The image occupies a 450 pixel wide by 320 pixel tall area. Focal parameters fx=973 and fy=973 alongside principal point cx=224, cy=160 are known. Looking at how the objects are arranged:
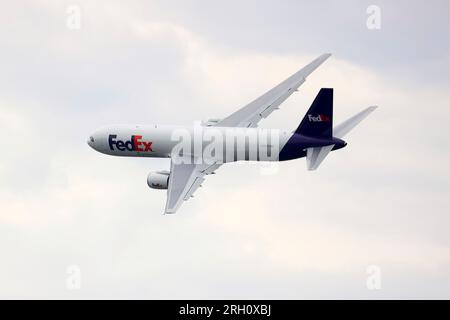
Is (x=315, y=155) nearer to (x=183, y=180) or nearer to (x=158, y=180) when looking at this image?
(x=183, y=180)

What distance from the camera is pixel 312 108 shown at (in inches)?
4087

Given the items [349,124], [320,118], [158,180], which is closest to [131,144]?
[158,180]

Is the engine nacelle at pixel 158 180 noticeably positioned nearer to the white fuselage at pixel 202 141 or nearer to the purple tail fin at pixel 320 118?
the white fuselage at pixel 202 141

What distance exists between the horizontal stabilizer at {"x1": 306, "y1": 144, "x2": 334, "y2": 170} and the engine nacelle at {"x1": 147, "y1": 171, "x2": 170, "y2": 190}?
603 inches

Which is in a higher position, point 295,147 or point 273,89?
point 273,89

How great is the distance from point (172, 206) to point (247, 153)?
13.0 metres

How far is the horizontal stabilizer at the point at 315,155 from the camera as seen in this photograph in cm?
10356

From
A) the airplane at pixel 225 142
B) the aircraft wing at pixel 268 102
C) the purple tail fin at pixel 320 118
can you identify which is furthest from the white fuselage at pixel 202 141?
the aircraft wing at pixel 268 102

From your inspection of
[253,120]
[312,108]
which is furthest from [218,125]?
[312,108]

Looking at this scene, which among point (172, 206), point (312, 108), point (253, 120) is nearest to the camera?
point (172, 206)

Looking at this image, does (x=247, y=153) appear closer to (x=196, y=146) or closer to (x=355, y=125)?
(x=196, y=146)

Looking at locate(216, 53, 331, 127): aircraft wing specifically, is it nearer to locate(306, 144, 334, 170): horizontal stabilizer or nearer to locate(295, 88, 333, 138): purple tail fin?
locate(295, 88, 333, 138): purple tail fin

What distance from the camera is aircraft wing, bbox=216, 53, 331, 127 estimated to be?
111 m

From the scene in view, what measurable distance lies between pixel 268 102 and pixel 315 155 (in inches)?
432
